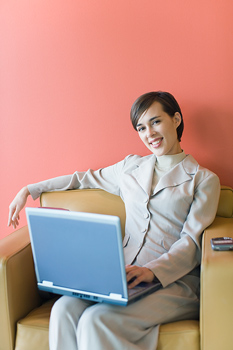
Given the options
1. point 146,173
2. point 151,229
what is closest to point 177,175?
point 146,173

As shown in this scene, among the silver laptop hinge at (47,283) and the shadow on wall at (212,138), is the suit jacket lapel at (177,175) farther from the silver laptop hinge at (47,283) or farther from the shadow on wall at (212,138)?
the silver laptop hinge at (47,283)

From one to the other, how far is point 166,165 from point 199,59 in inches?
21.8

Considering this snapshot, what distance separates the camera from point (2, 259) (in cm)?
150

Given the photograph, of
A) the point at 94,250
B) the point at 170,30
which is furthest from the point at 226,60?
the point at 94,250

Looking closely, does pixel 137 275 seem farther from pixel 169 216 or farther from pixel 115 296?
pixel 169 216

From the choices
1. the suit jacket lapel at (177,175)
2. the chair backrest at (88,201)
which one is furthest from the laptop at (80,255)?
the chair backrest at (88,201)

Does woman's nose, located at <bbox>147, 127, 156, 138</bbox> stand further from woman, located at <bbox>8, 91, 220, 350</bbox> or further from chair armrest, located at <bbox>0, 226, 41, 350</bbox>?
chair armrest, located at <bbox>0, 226, 41, 350</bbox>

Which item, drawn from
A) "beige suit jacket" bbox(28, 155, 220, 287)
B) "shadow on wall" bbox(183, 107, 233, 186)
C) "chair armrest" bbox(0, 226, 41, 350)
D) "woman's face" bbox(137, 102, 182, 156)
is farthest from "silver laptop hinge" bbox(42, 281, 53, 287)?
"shadow on wall" bbox(183, 107, 233, 186)

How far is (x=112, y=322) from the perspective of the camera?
134cm

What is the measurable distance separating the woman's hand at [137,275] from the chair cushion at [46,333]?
17 centimetres

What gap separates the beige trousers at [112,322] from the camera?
131 centimetres

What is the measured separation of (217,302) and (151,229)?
0.50m

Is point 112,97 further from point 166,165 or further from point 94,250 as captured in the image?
point 94,250

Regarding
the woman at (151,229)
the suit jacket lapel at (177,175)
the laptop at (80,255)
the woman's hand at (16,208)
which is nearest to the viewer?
the laptop at (80,255)
